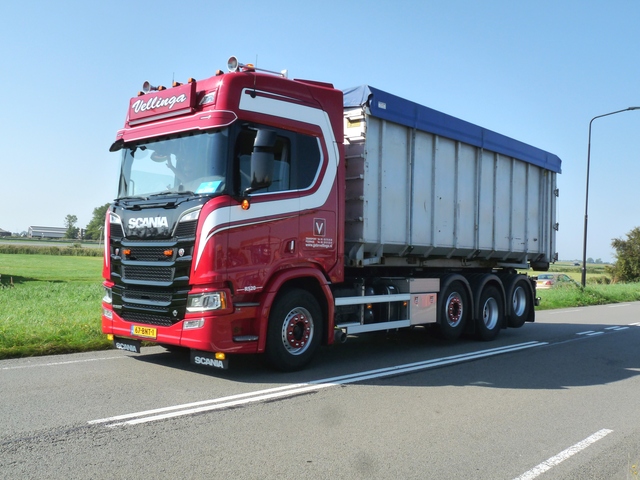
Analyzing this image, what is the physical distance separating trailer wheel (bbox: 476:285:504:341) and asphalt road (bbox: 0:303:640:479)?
222 centimetres

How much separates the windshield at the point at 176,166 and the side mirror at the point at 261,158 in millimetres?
354

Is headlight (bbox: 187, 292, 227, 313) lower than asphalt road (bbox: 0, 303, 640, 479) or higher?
higher

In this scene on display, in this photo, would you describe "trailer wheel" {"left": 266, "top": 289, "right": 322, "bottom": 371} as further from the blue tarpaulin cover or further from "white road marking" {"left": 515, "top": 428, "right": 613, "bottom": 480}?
"white road marking" {"left": 515, "top": 428, "right": 613, "bottom": 480}

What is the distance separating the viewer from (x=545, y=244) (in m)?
13.7

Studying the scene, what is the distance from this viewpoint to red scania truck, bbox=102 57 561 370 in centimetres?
668

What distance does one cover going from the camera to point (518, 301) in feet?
41.8

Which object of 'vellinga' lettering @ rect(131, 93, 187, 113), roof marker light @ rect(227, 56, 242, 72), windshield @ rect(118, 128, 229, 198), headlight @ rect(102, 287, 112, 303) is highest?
roof marker light @ rect(227, 56, 242, 72)

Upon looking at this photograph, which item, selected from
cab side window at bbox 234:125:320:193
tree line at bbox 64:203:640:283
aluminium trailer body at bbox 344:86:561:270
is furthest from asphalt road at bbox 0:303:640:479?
tree line at bbox 64:203:640:283

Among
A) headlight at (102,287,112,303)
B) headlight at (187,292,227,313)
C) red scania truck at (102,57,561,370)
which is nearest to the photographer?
headlight at (187,292,227,313)

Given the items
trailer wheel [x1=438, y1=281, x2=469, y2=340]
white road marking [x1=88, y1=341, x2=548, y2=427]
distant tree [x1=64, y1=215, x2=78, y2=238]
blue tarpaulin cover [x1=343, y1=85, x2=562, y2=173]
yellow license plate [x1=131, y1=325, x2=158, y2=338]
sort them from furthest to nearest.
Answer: distant tree [x1=64, y1=215, x2=78, y2=238] → trailer wheel [x1=438, y1=281, x2=469, y2=340] → blue tarpaulin cover [x1=343, y1=85, x2=562, y2=173] → yellow license plate [x1=131, y1=325, x2=158, y2=338] → white road marking [x1=88, y1=341, x2=548, y2=427]

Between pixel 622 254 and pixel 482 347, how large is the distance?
4845 centimetres

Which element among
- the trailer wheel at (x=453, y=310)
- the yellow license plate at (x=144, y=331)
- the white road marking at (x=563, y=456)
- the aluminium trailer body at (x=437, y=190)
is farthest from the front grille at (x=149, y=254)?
the trailer wheel at (x=453, y=310)

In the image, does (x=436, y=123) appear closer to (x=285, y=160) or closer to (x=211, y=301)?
(x=285, y=160)

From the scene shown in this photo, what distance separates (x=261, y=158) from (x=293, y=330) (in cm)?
220
